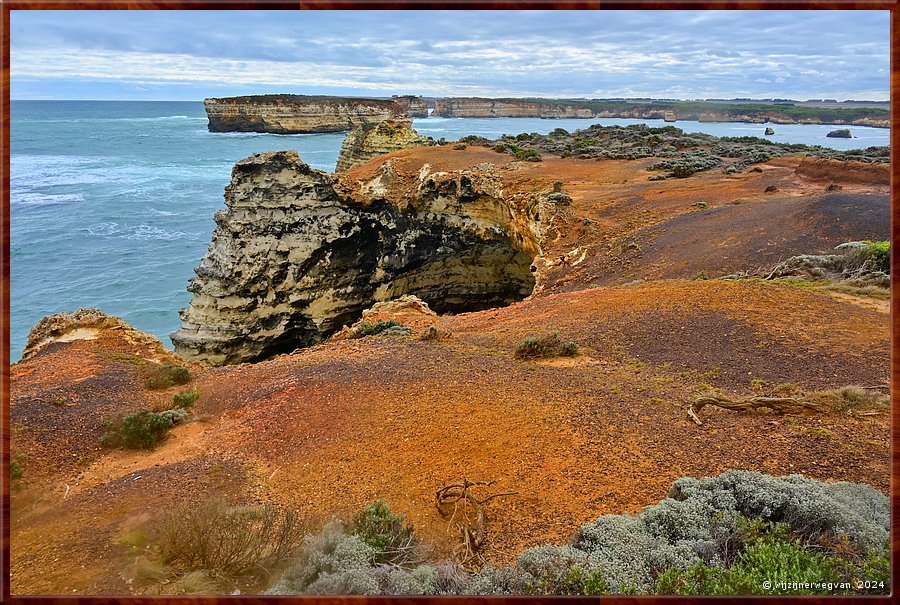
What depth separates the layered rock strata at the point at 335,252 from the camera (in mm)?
19969

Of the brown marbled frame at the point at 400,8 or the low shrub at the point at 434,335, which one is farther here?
the low shrub at the point at 434,335

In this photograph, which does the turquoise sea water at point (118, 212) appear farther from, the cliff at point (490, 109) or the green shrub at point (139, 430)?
the cliff at point (490, 109)

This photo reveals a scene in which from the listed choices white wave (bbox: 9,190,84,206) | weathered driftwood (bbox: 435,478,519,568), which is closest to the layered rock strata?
weathered driftwood (bbox: 435,478,519,568)

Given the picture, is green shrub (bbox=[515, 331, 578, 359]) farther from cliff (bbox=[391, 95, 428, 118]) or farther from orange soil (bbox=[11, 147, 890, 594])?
cliff (bbox=[391, 95, 428, 118])

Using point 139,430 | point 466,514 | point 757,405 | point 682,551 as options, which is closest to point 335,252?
point 139,430

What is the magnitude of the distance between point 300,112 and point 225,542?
244 feet

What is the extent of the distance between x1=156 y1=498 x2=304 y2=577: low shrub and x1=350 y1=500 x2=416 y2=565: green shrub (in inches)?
19.0

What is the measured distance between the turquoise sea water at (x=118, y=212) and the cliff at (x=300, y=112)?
182 inches

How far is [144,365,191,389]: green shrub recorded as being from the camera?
866 centimetres

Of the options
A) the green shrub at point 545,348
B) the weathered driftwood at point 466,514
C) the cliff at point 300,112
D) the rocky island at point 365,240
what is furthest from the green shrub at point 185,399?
the cliff at point 300,112

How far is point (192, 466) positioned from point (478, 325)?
6.46 m

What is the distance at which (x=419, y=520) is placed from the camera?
448 centimetres

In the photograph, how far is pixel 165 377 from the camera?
345 inches

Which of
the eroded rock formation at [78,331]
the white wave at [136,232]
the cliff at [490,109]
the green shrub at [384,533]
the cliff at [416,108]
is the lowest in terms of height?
the white wave at [136,232]
